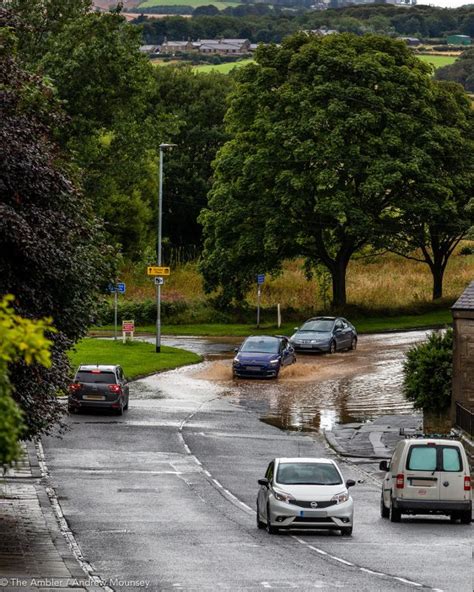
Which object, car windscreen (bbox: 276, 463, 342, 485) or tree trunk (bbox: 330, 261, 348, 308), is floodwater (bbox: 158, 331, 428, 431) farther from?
car windscreen (bbox: 276, 463, 342, 485)

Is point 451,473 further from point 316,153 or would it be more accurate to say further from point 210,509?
point 316,153

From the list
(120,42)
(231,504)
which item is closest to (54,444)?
(231,504)

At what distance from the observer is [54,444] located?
3981 cm

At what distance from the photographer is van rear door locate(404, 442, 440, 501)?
93.9 feet

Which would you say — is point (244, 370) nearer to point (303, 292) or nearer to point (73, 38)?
point (73, 38)

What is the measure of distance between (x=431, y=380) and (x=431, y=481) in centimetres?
1644

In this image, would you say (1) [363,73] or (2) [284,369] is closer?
(2) [284,369]

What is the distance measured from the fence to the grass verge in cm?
2563

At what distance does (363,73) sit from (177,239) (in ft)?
131

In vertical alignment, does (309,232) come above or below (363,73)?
below

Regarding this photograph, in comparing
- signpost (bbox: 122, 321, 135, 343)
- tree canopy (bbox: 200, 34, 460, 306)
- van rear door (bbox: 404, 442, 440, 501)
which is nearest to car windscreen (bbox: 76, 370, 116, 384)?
van rear door (bbox: 404, 442, 440, 501)

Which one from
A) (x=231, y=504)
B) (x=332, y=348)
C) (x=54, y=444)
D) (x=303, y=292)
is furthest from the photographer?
(x=303, y=292)

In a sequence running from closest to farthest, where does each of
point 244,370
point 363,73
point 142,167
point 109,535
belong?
point 109,535, point 244,370, point 142,167, point 363,73

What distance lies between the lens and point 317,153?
69750 mm
